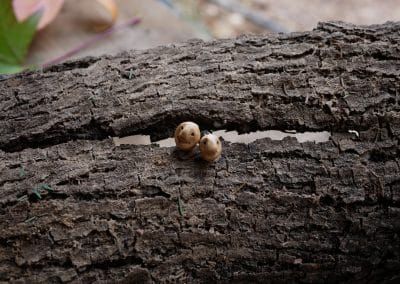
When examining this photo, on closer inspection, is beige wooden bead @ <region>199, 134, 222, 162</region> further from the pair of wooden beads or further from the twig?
the twig

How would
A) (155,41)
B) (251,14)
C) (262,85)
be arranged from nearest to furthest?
(262,85) → (155,41) → (251,14)

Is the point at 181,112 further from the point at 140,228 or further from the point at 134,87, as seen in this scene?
the point at 140,228

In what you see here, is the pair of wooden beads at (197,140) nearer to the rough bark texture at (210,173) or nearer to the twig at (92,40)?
the rough bark texture at (210,173)

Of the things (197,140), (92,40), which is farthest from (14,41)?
(197,140)

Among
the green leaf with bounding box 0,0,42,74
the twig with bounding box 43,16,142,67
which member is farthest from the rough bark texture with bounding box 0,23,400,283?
the twig with bounding box 43,16,142,67

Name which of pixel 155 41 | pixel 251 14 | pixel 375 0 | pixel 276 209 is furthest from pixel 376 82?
pixel 375 0

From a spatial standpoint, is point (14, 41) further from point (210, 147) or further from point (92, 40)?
point (210, 147)

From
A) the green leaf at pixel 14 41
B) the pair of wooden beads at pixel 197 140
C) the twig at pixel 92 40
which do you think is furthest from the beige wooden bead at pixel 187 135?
the twig at pixel 92 40
